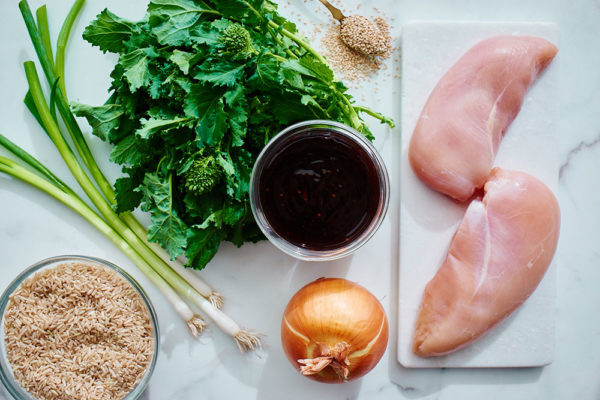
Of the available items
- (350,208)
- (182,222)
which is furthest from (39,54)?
(350,208)

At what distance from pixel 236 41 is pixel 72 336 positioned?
2.76 ft

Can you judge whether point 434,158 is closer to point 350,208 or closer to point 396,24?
point 350,208

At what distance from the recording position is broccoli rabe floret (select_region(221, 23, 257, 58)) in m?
1.08

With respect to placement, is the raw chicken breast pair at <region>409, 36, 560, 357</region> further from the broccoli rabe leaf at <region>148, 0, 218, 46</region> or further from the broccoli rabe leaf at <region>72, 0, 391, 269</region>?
the broccoli rabe leaf at <region>148, 0, 218, 46</region>

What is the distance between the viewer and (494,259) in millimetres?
1307

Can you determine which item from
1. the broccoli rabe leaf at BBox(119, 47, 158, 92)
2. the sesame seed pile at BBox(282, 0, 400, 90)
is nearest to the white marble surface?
the sesame seed pile at BBox(282, 0, 400, 90)

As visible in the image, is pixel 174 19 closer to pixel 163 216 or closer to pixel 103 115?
pixel 103 115

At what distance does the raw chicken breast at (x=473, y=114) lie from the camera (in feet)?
4.31

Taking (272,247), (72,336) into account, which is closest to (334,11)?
(272,247)

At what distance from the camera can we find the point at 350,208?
1202mm

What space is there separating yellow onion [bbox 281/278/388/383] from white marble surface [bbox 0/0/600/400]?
0.41 ft

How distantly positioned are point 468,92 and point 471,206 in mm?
295

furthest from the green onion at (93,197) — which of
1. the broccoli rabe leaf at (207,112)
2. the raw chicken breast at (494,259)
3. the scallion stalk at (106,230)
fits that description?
the raw chicken breast at (494,259)

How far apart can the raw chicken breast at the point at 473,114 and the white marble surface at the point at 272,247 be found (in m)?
0.12
